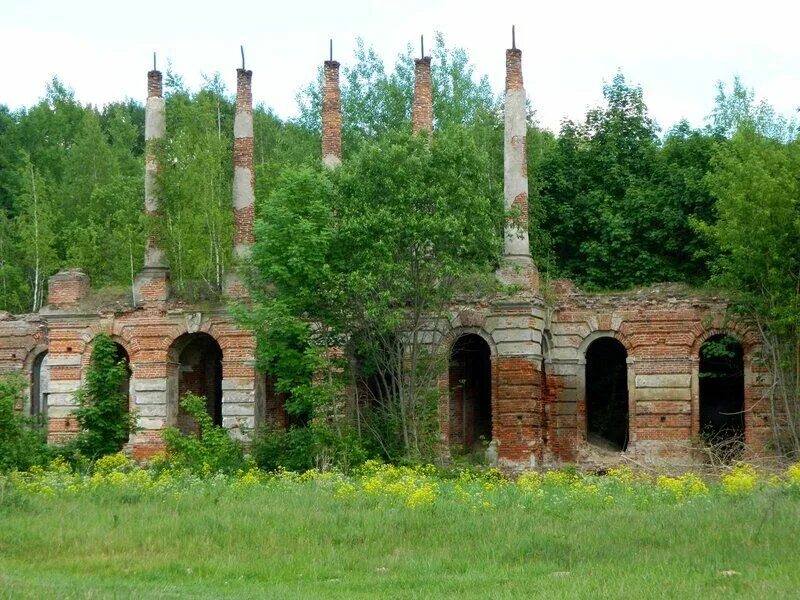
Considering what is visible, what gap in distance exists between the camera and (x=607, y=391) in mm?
34375

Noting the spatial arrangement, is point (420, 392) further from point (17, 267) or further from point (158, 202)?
point (17, 267)

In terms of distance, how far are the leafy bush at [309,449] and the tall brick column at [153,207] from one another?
4826 mm

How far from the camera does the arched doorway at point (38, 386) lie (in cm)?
3491

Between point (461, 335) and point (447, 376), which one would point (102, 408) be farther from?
point (461, 335)

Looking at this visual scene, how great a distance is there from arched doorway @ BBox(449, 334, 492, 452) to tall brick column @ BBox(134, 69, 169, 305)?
700 centimetres

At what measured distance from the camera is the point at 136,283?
31.3 m

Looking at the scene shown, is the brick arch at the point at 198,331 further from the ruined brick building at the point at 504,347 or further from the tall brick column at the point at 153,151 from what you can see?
the tall brick column at the point at 153,151

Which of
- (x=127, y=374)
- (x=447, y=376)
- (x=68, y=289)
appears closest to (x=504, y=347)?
A: (x=447, y=376)

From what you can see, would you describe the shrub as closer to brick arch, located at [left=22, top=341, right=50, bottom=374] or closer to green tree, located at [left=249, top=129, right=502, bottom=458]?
green tree, located at [left=249, top=129, right=502, bottom=458]

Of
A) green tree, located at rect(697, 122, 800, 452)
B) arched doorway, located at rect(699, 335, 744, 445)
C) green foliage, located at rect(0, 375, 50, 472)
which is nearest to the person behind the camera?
green foliage, located at rect(0, 375, 50, 472)

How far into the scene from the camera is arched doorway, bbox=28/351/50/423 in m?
34.9

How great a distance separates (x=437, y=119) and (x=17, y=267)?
546 inches

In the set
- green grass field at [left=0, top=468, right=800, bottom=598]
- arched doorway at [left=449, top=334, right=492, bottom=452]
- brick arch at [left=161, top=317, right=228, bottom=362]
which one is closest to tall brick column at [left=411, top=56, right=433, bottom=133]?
arched doorway at [left=449, top=334, right=492, bottom=452]

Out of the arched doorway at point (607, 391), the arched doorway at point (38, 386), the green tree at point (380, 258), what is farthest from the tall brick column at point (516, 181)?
the arched doorway at point (38, 386)
